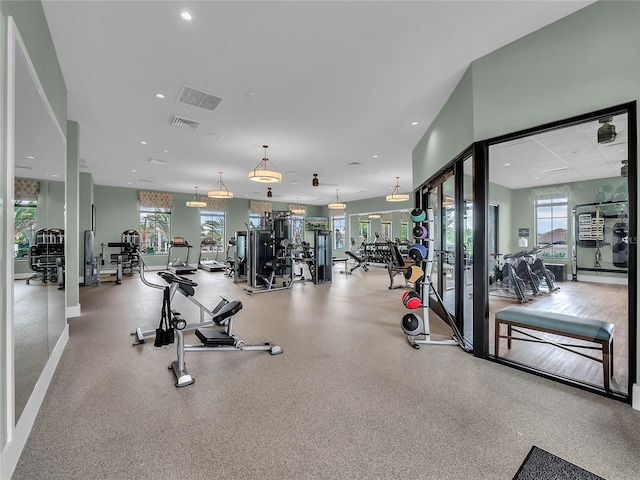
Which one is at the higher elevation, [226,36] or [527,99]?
[226,36]

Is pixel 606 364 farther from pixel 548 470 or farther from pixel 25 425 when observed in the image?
pixel 25 425

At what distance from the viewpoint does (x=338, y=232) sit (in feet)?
55.8

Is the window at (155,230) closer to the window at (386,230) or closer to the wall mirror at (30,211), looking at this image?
the window at (386,230)

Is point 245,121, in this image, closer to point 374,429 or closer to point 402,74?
point 402,74

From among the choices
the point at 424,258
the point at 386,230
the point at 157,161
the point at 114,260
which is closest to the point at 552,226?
the point at 424,258

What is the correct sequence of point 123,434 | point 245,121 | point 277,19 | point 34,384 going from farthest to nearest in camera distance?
point 245,121
point 277,19
point 34,384
point 123,434

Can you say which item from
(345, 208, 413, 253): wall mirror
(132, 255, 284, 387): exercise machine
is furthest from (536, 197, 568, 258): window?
(345, 208, 413, 253): wall mirror

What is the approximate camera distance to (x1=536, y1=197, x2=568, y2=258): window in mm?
3182

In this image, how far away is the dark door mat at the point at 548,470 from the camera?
1.65 metres

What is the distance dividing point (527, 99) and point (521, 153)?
2.11 ft

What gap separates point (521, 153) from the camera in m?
3.39

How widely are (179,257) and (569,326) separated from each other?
43.9ft

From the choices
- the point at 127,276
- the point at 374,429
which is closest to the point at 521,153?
the point at 374,429

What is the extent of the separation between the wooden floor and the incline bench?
9 cm
